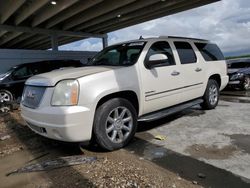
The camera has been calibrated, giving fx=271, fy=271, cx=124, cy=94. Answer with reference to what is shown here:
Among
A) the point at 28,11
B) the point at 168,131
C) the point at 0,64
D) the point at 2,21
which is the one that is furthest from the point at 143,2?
the point at 168,131

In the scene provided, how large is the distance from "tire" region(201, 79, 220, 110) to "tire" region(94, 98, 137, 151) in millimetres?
2825

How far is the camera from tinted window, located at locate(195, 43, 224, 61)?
672 centimetres

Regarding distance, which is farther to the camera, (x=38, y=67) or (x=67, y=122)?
(x=38, y=67)

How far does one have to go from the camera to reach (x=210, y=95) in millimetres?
6934

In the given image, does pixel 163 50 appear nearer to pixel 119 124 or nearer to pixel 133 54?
pixel 133 54

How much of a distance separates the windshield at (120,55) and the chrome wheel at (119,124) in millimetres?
947

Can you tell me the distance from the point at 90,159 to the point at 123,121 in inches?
34.9

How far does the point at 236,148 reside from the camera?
4.25m

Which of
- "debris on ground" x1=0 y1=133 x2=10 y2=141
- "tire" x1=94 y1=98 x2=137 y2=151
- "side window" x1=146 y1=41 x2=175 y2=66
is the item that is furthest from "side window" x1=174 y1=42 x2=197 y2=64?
"debris on ground" x1=0 y1=133 x2=10 y2=141

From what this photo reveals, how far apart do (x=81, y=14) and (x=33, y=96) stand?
13.9 metres

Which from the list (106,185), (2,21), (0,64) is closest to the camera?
(106,185)

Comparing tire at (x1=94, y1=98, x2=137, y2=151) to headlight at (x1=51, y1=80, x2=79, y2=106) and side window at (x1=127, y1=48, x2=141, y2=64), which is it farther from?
side window at (x1=127, y1=48, x2=141, y2=64)

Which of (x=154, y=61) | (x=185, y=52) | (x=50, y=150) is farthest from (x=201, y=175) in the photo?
(x=185, y=52)

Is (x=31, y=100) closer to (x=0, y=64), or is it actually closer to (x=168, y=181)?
(x=168, y=181)
